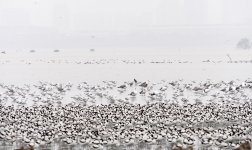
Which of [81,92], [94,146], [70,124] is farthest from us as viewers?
[81,92]

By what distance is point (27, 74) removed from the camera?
157 feet

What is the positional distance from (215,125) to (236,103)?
6.33 m

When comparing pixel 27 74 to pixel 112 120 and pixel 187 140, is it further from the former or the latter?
pixel 187 140

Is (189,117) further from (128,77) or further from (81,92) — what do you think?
(128,77)

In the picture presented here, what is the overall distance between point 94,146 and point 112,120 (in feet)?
13.2

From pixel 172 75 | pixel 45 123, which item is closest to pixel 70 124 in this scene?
pixel 45 123

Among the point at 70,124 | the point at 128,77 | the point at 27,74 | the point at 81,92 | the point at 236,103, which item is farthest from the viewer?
the point at 27,74

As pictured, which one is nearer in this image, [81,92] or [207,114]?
[207,114]

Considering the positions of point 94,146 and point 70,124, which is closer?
point 94,146

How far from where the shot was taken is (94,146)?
1498 cm

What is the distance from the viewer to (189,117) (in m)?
19.4

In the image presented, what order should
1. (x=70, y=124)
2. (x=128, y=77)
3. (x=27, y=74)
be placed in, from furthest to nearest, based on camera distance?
(x=27, y=74)
(x=128, y=77)
(x=70, y=124)

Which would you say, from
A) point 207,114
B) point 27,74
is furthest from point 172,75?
point 207,114

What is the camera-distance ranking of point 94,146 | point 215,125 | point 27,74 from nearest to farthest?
point 94,146, point 215,125, point 27,74
